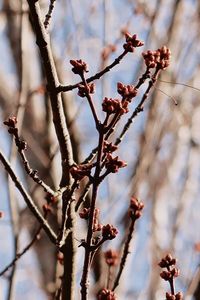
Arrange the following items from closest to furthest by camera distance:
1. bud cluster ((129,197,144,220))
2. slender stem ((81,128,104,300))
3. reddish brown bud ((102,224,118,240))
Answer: slender stem ((81,128,104,300))
reddish brown bud ((102,224,118,240))
bud cluster ((129,197,144,220))

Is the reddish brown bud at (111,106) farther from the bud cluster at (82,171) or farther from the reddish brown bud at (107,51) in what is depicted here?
the reddish brown bud at (107,51)

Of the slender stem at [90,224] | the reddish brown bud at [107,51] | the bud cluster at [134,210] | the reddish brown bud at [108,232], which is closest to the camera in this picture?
the slender stem at [90,224]

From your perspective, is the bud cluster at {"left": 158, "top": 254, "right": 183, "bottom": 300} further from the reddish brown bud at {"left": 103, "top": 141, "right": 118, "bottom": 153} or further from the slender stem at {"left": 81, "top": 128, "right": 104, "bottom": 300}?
the reddish brown bud at {"left": 103, "top": 141, "right": 118, "bottom": 153}

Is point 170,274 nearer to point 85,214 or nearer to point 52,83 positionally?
point 85,214

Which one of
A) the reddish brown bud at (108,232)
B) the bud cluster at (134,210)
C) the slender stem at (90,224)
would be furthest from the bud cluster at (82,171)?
the bud cluster at (134,210)

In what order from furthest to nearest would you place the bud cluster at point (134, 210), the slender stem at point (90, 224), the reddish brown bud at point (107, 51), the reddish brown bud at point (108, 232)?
the reddish brown bud at point (107, 51) < the bud cluster at point (134, 210) < the reddish brown bud at point (108, 232) < the slender stem at point (90, 224)

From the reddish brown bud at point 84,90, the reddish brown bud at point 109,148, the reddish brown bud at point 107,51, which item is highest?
the reddish brown bud at point 107,51

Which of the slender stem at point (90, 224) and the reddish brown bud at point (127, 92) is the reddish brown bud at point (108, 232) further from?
the reddish brown bud at point (127, 92)

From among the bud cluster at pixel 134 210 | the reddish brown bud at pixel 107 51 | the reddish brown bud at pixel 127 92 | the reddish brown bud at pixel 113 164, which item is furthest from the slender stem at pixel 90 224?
the reddish brown bud at pixel 107 51

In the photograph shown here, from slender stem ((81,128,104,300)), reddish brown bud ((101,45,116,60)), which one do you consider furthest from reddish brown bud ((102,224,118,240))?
→ reddish brown bud ((101,45,116,60))

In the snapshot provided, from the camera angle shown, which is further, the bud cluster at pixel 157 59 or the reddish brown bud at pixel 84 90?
the bud cluster at pixel 157 59

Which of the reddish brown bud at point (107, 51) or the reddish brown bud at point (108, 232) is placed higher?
the reddish brown bud at point (107, 51)

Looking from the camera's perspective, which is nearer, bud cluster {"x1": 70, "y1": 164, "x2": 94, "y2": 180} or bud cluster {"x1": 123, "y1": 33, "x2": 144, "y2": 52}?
bud cluster {"x1": 70, "y1": 164, "x2": 94, "y2": 180}


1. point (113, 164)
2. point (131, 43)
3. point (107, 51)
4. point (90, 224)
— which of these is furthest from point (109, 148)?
point (107, 51)
